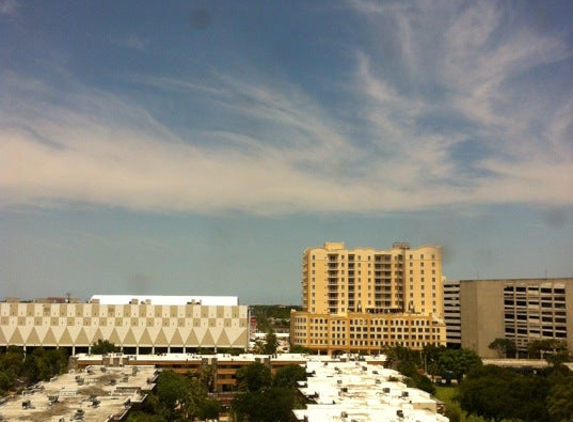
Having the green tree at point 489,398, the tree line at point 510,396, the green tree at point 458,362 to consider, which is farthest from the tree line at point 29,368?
the green tree at point 458,362

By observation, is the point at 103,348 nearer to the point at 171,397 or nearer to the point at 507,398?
the point at 171,397

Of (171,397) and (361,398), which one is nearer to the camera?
(361,398)

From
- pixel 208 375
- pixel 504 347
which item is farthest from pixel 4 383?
pixel 504 347

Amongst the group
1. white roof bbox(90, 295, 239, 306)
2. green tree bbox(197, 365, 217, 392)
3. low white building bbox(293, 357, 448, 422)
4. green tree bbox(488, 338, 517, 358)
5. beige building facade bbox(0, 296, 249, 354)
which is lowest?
green tree bbox(197, 365, 217, 392)

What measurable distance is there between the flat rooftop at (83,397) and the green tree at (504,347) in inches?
2381

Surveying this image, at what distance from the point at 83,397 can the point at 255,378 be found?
21451 mm

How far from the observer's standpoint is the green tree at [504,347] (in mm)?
104688

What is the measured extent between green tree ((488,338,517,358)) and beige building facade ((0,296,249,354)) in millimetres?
41220

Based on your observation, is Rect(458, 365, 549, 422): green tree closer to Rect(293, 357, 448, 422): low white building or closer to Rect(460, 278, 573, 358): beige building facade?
Rect(293, 357, 448, 422): low white building

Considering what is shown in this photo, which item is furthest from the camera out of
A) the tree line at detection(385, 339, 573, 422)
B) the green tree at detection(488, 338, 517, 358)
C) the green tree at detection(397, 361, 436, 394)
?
the green tree at detection(488, 338, 517, 358)

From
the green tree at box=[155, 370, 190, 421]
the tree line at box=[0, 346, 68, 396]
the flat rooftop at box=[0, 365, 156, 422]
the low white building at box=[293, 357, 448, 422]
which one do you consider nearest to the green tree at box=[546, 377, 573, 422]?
the low white building at box=[293, 357, 448, 422]

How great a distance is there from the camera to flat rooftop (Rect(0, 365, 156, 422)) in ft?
152

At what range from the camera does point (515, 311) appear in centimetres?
10625

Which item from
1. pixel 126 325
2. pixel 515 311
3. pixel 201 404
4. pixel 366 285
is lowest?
pixel 201 404
